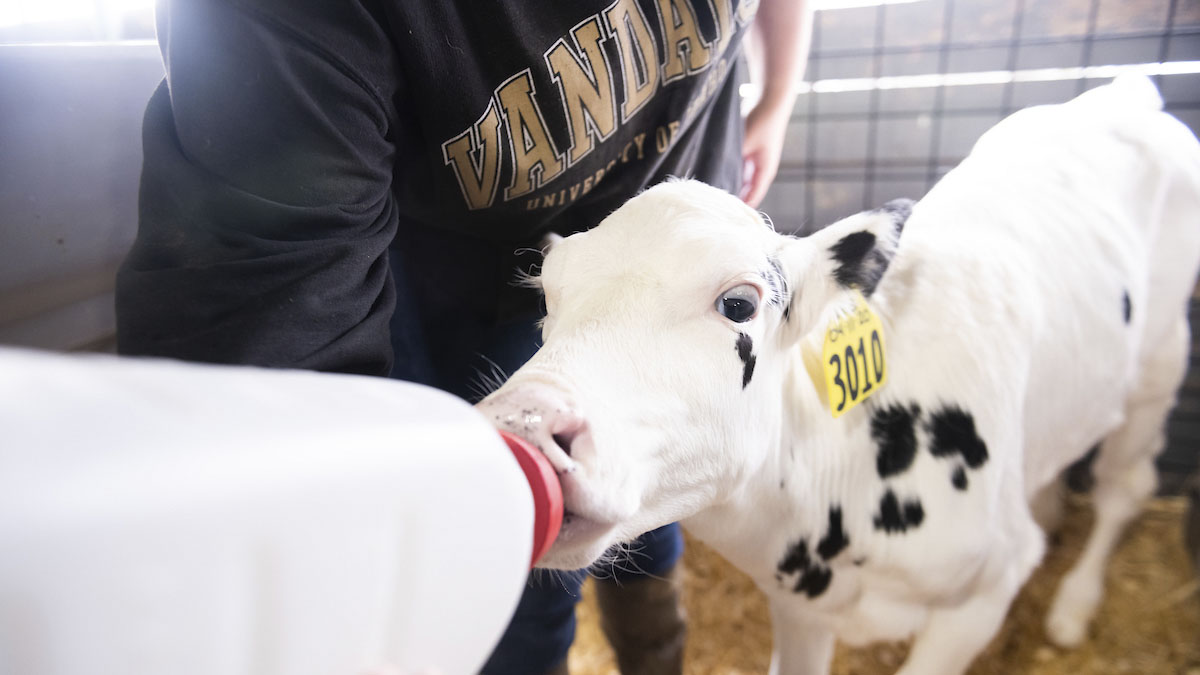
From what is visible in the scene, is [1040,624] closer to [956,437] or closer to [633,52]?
[956,437]

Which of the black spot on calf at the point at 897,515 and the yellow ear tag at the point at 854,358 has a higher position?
the yellow ear tag at the point at 854,358

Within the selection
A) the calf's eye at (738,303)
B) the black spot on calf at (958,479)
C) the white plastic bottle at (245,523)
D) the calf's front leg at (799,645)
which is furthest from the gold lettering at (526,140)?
the calf's front leg at (799,645)

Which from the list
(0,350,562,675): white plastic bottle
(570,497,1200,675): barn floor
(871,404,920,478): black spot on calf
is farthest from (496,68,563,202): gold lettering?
(570,497,1200,675): barn floor

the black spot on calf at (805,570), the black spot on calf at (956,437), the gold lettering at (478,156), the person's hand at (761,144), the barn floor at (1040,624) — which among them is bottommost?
the barn floor at (1040,624)

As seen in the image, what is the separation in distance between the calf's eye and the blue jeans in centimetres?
48

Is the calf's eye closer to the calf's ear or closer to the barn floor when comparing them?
the calf's ear

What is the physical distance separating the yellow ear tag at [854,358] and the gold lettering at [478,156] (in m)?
0.57

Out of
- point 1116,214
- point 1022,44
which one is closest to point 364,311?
point 1116,214

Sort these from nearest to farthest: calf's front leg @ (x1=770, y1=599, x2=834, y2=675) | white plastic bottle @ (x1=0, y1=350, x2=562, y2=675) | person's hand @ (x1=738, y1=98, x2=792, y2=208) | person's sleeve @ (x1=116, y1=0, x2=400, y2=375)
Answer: white plastic bottle @ (x1=0, y1=350, x2=562, y2=675)
person's sleeve @ (x1=116, y1=0, x2=400, y2=375)
calf's front leg @ (x1=770, y1=599, x2=834, y2=675)
person's hand @ (x1=738, y1=98, x2=792, y2=208)

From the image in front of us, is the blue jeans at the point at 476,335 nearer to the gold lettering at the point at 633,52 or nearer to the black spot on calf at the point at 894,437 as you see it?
the gold lettering at the point at 633,52

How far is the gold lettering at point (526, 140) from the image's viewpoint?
3.44 feet

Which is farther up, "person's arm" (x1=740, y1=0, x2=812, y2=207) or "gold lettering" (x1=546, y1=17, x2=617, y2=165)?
"gold lettering" (x1=546, y1=17, x2=617, y2=165)

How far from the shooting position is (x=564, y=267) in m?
1.02

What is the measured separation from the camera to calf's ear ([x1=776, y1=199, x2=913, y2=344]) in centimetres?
109
